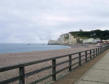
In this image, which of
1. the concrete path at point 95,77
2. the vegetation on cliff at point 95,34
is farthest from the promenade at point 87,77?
the vegetation on cliff at point 95,34

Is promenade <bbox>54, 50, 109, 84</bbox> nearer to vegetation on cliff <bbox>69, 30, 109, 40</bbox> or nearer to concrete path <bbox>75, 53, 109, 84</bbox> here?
concrete path <bbox>75, 53, 109, 84</bbox>

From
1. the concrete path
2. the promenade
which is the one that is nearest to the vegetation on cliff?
the promenade

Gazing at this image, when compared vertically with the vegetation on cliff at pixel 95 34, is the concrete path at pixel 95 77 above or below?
below

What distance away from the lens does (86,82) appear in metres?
6.02

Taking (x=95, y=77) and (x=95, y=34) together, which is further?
(x=95, y=34)

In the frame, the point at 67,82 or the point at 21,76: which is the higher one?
the point at 21,76

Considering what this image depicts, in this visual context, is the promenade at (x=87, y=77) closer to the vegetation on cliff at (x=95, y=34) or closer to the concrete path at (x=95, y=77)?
the concrete path at (x=95, y=77)

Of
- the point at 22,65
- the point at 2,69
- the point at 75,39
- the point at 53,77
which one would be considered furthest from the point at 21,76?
the point at 75,39

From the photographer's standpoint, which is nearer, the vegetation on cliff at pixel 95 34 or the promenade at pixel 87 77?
the promenade at pixel 87 77

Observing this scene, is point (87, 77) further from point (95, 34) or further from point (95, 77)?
point (95, 34)

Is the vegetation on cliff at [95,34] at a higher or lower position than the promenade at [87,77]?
higher

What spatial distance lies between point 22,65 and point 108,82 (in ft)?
11.4

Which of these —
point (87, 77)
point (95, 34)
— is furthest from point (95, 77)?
point (95, 34)

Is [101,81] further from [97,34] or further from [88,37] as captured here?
[88,37]
